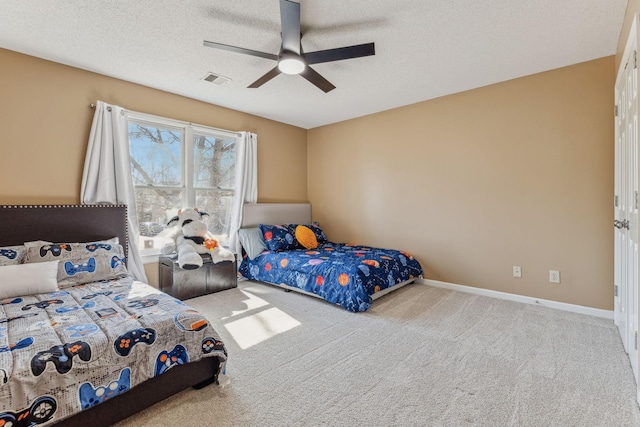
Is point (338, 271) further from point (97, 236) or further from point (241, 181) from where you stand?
point (97, 236)

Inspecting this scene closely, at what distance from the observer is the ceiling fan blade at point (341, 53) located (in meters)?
2.15

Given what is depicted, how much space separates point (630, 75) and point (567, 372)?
197 centimetres

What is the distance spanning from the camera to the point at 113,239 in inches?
118

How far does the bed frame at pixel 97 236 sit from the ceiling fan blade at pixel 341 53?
2.25 m

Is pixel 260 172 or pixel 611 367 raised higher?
pixel 260 172

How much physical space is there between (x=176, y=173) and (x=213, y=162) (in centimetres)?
54

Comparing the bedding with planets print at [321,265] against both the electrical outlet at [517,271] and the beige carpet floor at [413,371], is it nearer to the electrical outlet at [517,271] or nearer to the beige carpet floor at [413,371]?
the beige carpet floor at [413,371]

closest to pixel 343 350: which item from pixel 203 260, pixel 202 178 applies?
pixel 203 260

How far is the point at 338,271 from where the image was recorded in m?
3.19

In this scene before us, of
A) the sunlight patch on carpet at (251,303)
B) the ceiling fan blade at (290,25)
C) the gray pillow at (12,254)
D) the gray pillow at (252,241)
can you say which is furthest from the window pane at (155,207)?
the ceiling fan blade at (290,25)

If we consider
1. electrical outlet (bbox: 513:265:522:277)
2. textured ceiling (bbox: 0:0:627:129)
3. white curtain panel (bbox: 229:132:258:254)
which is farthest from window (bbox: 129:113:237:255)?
electrical outlet (bbox: 513:265:522:277)

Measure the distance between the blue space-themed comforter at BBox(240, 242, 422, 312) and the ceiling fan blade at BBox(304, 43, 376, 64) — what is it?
1952 mm

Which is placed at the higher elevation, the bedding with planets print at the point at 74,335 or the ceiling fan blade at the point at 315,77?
the ceiling fan blade at the point at 315,77

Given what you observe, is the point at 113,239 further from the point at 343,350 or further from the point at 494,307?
the point at 494,307
